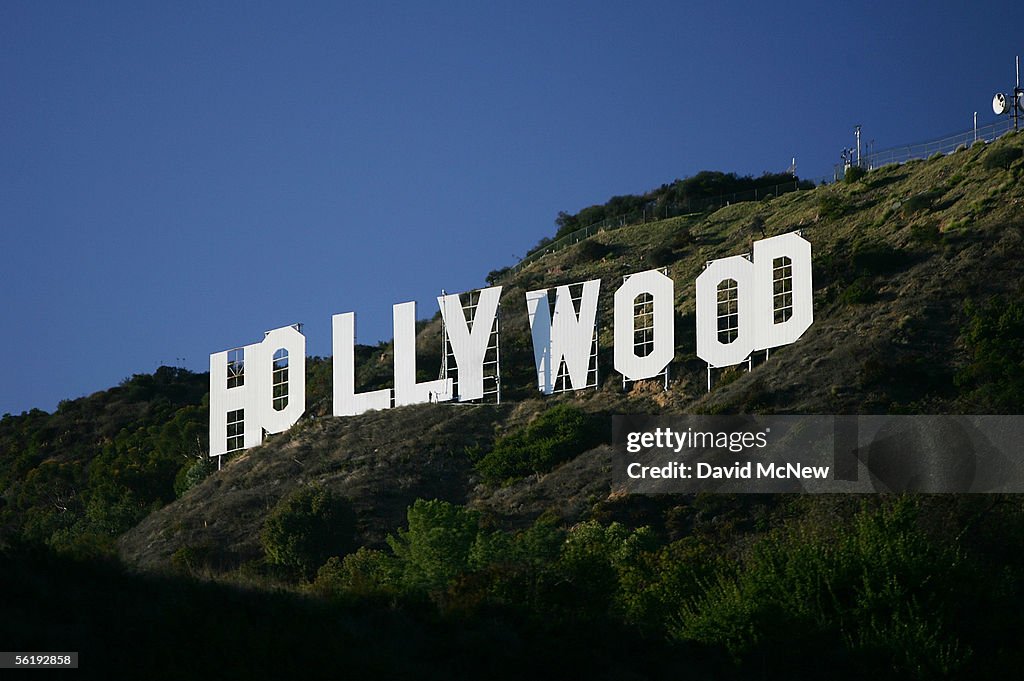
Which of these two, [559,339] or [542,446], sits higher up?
[559,339]

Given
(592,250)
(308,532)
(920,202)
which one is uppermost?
(592,250)

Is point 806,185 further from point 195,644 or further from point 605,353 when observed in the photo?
point 195,644

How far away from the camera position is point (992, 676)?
3111 cm

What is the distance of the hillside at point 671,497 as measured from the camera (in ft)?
111

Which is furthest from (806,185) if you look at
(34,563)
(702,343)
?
(34,563)

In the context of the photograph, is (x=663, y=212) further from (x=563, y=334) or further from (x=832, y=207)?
(x=563, y=334)

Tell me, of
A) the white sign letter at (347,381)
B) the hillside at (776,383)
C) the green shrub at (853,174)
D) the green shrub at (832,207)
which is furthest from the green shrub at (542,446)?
the green shrub at (853,174)

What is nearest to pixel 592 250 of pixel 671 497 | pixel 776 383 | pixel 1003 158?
pixel 1003 158

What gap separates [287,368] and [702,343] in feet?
64.5

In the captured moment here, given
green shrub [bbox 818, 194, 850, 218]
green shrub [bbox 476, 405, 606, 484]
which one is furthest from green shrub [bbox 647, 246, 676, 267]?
green shrub [bbox 476, 405, 606, 484]

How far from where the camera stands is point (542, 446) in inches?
2266

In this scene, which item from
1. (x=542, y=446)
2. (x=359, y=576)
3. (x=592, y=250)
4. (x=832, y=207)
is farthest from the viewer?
(x=592, y=250)

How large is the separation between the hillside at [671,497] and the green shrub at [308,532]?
415mm

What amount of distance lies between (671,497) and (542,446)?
8.02 m
